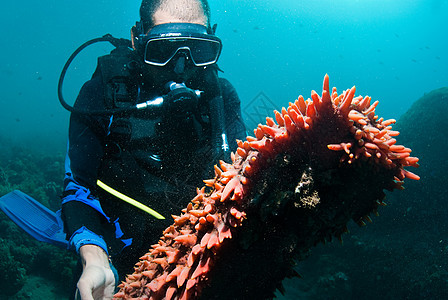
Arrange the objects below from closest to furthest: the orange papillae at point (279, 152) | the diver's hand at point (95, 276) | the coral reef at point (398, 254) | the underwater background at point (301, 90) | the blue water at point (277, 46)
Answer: the orange papillae at point (279, 152), the diver's hand at point (95, 276), the coral reef at point (398, 254), the underwater background at point (301, 90), the blue water at point (277, 46)

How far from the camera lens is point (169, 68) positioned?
112 inches

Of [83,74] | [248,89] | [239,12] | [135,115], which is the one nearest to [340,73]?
[248,89]

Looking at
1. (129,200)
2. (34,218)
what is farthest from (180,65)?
→ (34,218)

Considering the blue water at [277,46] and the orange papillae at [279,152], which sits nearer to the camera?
the orange papillae at [279,152]

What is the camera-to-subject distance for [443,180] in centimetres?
706

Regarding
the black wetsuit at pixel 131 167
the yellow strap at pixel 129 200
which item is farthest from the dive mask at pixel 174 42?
the yellow strap at pixel 129 200

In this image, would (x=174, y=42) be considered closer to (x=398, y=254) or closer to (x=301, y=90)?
(x=398, y=254)

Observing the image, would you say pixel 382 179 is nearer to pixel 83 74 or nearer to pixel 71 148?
pixel 71 148

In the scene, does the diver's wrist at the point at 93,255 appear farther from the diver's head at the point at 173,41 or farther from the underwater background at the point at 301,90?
the underwater background at the point at 301,90

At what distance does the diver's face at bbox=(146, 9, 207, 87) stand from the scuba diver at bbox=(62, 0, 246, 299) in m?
0.01

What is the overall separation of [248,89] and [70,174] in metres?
99.2

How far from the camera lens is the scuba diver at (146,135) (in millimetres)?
2496

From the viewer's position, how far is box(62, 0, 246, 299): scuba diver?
2.50 m

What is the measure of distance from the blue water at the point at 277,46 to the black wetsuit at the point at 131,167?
185ft
